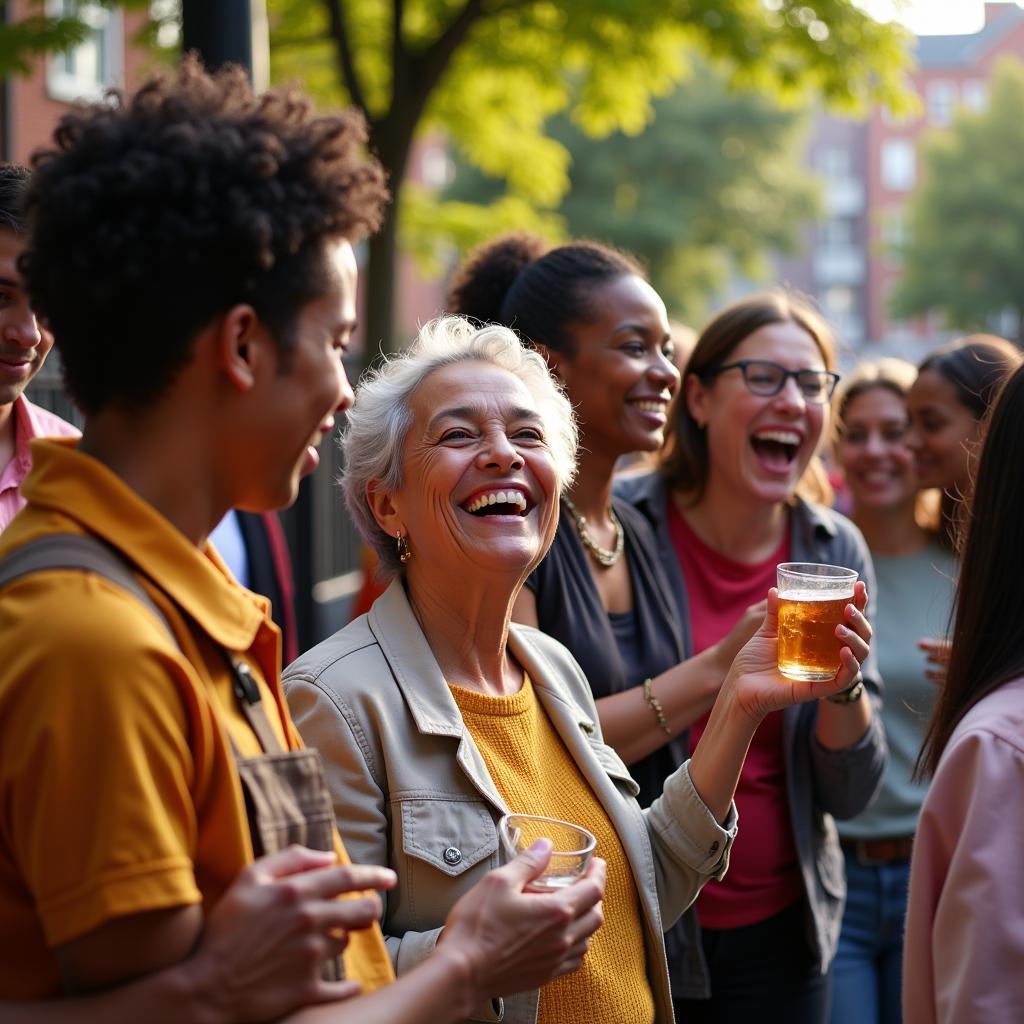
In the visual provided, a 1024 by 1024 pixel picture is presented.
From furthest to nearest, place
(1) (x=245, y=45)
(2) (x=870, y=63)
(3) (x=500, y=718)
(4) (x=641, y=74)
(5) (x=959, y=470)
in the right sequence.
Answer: (4) (x=641, y=74) < (2) (x=870, y=63) < (5) (x=959, y=470) < (1) (x=245, y=45) < (3) (x=500, y=718)

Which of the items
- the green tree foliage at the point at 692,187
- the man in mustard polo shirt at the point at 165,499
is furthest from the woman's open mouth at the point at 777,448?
the green tree foliage at the point at 692,187

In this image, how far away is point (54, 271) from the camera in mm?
1505

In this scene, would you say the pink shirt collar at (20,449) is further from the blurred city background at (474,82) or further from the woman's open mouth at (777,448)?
the woman's open mouth at (777,448)

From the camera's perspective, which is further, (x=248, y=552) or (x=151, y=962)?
(x=248, y=552)

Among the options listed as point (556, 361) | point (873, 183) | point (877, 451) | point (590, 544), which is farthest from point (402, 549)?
point (873, 183)

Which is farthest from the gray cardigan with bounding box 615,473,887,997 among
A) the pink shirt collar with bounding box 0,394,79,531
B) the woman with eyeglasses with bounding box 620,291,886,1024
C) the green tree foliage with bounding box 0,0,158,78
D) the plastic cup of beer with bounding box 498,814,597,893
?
the green tree foliage with bounding box 0,0,158,78

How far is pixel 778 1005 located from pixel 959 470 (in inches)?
75.6

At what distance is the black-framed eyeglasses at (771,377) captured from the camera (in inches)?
150

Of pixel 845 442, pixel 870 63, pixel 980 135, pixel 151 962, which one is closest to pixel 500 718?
pixel 151 962

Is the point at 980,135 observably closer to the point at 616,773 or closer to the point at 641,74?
the point at 641,74

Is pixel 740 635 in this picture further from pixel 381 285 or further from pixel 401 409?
pixel 381 285

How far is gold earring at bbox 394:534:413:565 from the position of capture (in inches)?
108

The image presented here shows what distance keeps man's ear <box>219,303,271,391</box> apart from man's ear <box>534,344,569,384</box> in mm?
1983

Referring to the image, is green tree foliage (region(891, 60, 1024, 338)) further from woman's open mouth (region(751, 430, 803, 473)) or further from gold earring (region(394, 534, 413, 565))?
gold earring (region(394, 534, 413, 565))
